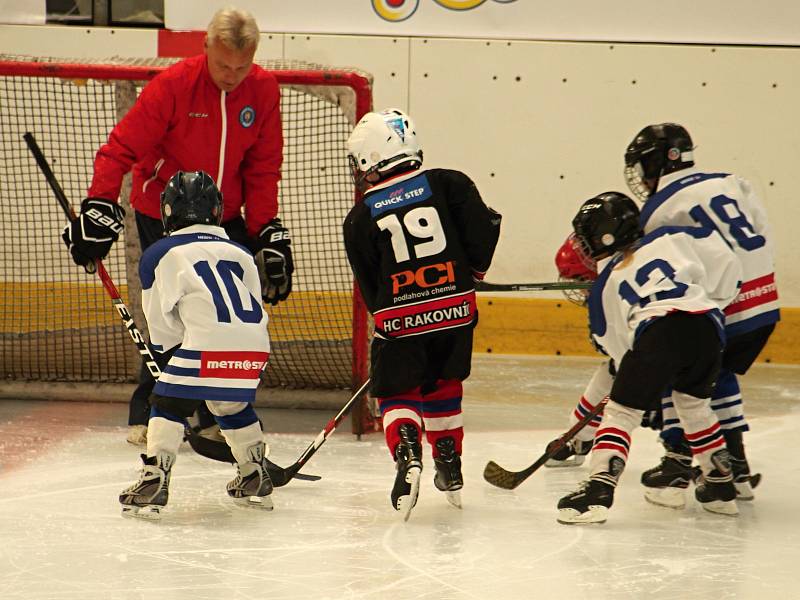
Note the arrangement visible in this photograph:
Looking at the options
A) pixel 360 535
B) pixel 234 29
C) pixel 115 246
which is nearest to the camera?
pixel 360 535

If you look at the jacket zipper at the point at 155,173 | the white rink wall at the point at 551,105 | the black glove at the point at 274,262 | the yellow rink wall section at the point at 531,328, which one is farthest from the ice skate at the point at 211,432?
the white rink wall at the point at 551,105

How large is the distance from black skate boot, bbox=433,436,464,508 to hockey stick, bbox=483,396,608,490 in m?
0.23

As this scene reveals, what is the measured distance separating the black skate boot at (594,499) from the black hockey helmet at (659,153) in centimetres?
86

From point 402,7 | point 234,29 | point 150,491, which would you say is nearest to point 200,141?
point 234,29

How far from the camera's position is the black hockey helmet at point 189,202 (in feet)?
9.63

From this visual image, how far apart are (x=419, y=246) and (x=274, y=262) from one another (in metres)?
0.64

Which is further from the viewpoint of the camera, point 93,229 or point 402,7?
point 402,7

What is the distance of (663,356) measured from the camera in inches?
110

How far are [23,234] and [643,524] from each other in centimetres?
354

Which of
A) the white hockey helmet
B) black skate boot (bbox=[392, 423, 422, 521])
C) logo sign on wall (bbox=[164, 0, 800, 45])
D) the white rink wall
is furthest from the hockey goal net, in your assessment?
black skate boot (bbox=[392, 423, 422, 521])

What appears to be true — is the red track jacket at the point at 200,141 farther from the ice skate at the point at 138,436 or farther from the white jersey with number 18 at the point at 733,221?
the white jersey with number 18 at the point at 733,221

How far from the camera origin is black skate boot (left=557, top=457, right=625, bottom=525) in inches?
112

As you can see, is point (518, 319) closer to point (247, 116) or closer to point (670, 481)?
point (247, 116)

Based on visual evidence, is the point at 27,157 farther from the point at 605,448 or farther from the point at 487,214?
the point at 605,448
